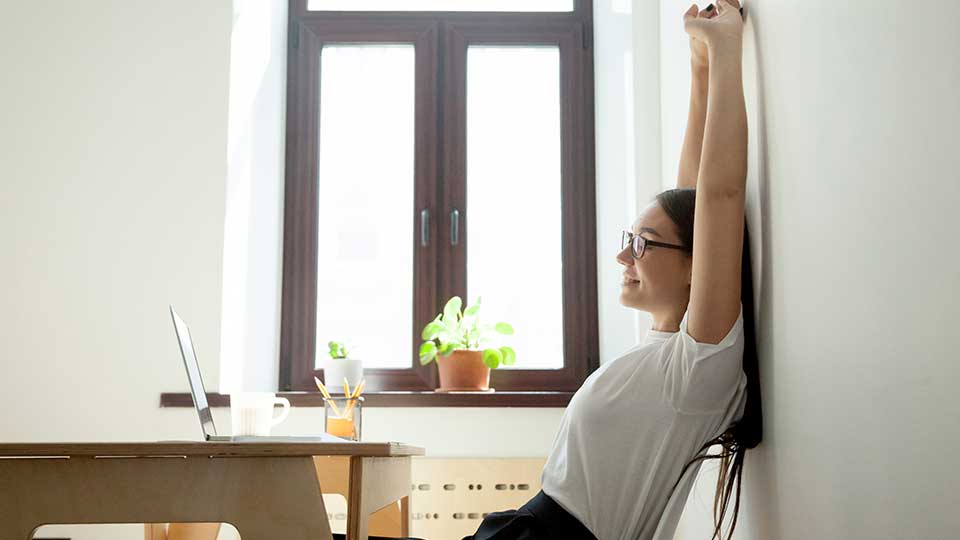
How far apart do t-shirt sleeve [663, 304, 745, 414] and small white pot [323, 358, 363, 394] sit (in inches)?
65.1

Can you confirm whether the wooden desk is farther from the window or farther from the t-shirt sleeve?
the window

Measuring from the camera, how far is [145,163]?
2875mm

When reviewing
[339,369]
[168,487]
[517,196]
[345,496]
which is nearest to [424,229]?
[517,196]

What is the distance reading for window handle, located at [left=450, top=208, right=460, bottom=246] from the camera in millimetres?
3205

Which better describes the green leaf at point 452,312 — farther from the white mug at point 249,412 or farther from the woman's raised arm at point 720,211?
the woman's raised arm at point 720,211

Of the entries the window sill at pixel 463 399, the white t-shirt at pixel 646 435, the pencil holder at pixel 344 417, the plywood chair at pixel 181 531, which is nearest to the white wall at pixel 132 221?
the window sill at pixel 463 399

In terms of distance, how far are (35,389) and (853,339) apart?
7.80 ft

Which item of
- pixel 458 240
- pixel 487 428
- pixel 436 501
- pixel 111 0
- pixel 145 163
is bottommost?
pixel 436 501

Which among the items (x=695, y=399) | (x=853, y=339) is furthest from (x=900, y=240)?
(x=695, y=399)

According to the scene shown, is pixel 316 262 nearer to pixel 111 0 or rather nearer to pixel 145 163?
pixel 145 163

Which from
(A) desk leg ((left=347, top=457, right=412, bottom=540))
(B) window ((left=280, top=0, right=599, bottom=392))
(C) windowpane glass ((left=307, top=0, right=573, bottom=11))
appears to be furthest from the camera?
(C) windowpane glass ((left=307, top=0, right=573, bottom=11))

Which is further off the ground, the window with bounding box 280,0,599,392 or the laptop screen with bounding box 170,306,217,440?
the window with bounding box 280,0,599,392

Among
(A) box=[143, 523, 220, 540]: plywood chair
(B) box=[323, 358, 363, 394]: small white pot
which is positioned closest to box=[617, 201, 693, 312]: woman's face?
(A) box=[143, 523, 220, 540]: plywood chair

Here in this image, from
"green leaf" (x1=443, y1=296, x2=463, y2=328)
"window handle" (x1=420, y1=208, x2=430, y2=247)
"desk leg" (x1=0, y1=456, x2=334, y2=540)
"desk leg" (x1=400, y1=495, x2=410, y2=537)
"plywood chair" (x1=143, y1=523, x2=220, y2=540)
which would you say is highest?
"window handle" (x1=420, y1=208, x2=430, y2=247)
